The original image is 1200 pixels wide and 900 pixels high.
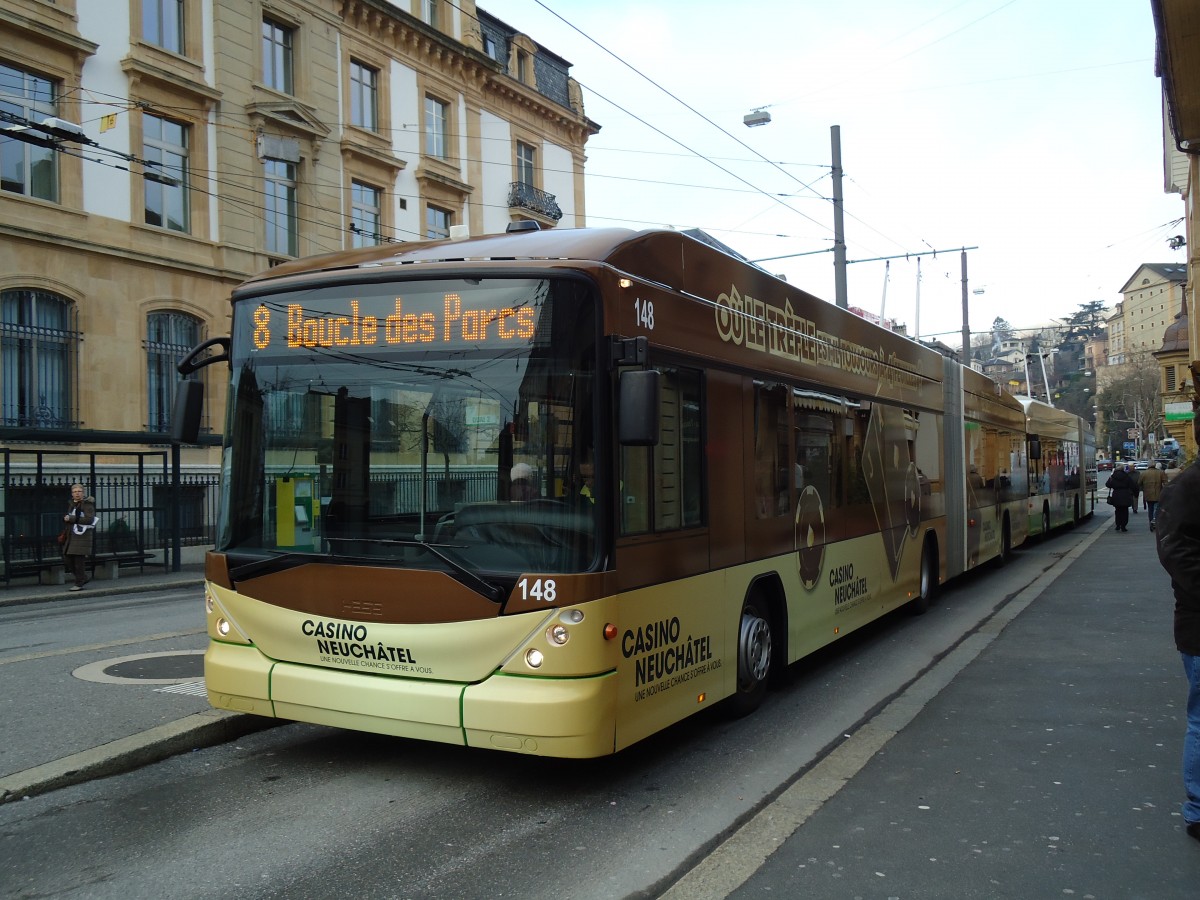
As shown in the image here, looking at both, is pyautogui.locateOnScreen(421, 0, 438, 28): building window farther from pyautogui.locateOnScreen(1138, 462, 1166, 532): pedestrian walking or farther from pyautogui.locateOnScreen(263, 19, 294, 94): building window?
pyautogui.locateOnScreen(1138, 462, 1166, 532): pedestrian walking

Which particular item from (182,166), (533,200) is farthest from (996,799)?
(533,200)

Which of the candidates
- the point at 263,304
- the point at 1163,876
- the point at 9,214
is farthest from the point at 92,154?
the point at 1163,876

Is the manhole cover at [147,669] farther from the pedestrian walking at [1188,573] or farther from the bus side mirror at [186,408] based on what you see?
the pedestrian walking at [1188,573]

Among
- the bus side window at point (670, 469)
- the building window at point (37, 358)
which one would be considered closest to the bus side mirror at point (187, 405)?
the bus side window at point (670, 469)

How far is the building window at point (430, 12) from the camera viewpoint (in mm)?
31703

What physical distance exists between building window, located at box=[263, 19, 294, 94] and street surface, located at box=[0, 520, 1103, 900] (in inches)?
878

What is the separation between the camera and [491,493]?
5.13 meters

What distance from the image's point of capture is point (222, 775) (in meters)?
5.69

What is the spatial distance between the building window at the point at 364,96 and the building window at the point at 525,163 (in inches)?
253

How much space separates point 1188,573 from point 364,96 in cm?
2885

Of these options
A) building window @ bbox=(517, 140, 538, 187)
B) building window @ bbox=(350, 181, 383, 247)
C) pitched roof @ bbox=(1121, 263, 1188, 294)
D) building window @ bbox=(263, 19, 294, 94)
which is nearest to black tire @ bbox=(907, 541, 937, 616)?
building window @ bbox=(350, 181, 383, 247)

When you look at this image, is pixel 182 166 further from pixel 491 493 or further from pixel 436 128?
pixel 491 493

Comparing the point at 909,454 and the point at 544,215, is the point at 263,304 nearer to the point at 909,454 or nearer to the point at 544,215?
the point at 909,454

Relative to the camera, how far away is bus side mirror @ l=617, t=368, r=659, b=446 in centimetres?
491
